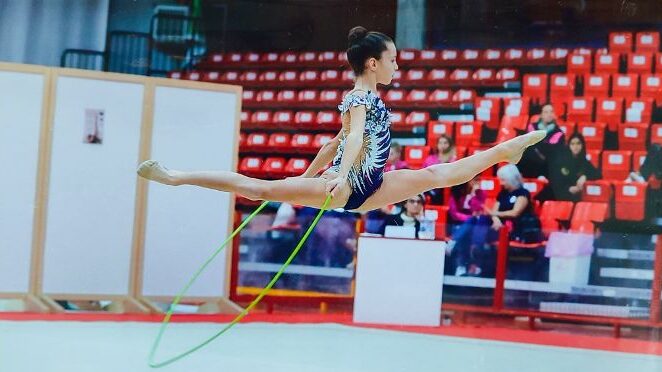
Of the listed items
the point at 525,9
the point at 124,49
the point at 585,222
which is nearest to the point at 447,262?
the point at 585,222

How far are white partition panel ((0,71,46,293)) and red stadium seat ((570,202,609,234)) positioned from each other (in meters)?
3.21

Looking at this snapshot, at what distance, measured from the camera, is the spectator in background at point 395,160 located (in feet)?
19.9

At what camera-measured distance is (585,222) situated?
6129mm

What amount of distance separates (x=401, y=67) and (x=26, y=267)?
2.74 metres

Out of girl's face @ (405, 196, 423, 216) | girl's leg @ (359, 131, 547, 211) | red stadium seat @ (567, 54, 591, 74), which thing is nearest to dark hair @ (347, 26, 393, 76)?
girl's leg @ (359, 131, 547, 211)

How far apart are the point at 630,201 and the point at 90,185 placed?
3.30 metres

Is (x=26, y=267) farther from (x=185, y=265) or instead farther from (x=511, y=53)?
(x=511, y=53)

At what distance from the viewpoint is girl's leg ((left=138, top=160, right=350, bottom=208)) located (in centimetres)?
340

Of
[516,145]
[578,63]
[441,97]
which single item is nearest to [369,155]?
Result: [516,145]

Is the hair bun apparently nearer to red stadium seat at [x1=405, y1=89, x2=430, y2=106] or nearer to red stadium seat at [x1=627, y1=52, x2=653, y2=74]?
red stadium seat at [x1=405, y1=89, x2=430, y2=106]

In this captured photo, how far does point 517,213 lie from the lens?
19.6 feet

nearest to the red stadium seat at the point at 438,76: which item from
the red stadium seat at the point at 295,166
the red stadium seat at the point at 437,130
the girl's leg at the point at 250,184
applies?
the red stadium seat at the point at 437,130

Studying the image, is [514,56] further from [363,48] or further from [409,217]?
[363,48]

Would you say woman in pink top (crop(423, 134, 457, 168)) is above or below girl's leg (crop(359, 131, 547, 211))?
above
